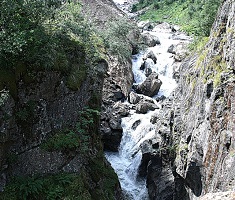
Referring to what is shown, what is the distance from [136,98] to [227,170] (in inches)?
809

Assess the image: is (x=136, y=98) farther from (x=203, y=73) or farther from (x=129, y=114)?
(x=203, y=73)

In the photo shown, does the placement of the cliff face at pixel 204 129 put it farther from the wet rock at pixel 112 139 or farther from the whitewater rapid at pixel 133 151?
the wet rock at pixel 112 139

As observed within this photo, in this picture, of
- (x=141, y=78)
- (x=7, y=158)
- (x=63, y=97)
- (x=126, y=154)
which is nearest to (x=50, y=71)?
(x=63, y=97)

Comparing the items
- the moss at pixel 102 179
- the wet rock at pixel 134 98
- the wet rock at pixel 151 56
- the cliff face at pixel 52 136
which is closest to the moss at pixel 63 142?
the cliff face at pixel 52 136

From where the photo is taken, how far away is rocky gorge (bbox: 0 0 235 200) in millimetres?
13578

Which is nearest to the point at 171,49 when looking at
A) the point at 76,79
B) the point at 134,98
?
the point at 134,98

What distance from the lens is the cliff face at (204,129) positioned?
14.7 meters

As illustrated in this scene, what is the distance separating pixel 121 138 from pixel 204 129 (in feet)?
43.3

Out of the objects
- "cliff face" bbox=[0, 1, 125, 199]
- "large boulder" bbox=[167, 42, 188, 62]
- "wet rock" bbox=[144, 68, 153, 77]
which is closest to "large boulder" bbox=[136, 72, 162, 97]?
"wet rock" bbox=[144, 68, 153, 77]

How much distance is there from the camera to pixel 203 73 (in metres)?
19.7

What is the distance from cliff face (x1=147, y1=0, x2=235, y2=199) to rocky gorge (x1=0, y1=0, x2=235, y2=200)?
0.05 meters

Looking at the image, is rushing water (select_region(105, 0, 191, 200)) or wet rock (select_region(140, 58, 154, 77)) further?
wet rock (select_region(140, 58, 154, 77))

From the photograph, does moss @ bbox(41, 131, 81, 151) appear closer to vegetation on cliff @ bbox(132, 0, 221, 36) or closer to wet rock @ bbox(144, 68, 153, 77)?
wet rock @ bbox(144, 68, 153, 77)

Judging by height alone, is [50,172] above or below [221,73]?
below
